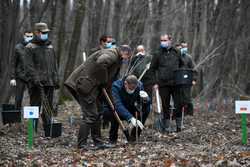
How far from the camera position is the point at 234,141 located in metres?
13.1

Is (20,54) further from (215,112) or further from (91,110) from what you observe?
(215,112)

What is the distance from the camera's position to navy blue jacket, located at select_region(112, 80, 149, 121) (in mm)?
12195

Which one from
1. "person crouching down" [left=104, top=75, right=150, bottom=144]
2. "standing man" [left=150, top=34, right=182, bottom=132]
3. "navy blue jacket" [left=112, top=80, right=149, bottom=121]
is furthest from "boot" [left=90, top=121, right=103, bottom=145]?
"standing man" [left=150, top=34, right=182, bottom=132]

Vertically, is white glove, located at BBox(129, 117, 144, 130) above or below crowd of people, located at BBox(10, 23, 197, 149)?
below

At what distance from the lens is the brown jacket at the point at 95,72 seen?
11.4 metres

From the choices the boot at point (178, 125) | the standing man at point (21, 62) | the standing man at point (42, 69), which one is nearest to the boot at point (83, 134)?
the standing man at point (42, 69)

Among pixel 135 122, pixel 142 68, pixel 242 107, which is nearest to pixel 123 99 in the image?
pixel 135 122

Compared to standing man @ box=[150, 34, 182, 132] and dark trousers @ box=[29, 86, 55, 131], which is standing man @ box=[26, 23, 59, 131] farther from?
standing man @ box=[150, 34, 182, 132]

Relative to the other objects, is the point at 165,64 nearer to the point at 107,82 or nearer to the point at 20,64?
the point at 20,64

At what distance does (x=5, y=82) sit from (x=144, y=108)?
493cm

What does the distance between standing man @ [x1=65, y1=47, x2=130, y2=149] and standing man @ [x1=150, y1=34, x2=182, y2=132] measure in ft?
10.9

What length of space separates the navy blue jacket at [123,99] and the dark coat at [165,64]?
2484 mm

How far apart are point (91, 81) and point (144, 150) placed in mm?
1480

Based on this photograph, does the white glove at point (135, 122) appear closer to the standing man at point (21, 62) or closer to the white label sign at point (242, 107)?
the white label sign at point (242, 107)
